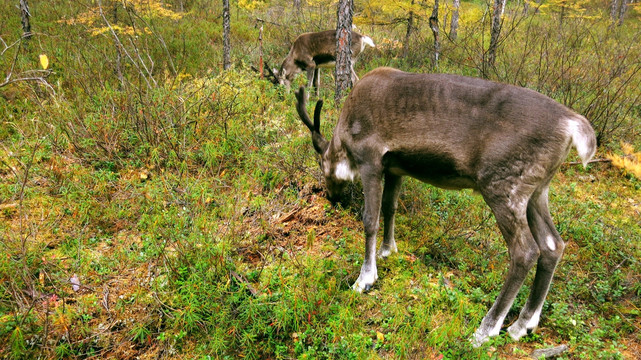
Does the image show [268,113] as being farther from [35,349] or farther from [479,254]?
[35,349]

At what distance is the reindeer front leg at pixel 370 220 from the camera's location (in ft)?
12.6

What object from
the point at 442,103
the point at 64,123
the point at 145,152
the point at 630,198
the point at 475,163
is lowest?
the point at 630,198

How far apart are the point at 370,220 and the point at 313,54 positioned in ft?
23.2

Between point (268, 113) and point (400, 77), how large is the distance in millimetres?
3776

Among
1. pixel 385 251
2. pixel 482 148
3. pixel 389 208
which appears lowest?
pixel 385 251

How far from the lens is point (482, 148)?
10.4 feet

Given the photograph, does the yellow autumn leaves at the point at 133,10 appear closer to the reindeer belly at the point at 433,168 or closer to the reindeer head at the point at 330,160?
the reindeer head at the point at 330,160

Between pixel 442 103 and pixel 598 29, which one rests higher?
pixel 442 103

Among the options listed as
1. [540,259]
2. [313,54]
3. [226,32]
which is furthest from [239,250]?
[313,54]

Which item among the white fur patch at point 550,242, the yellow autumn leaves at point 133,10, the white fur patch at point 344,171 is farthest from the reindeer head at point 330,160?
the yellow autumn leaves at point 133,10

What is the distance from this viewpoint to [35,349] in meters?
3.09

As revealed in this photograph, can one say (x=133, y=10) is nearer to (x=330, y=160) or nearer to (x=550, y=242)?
(x=330, y=160)

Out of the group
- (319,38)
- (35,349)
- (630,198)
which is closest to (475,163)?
(35,349)

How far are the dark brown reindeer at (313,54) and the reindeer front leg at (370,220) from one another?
6104 mm
